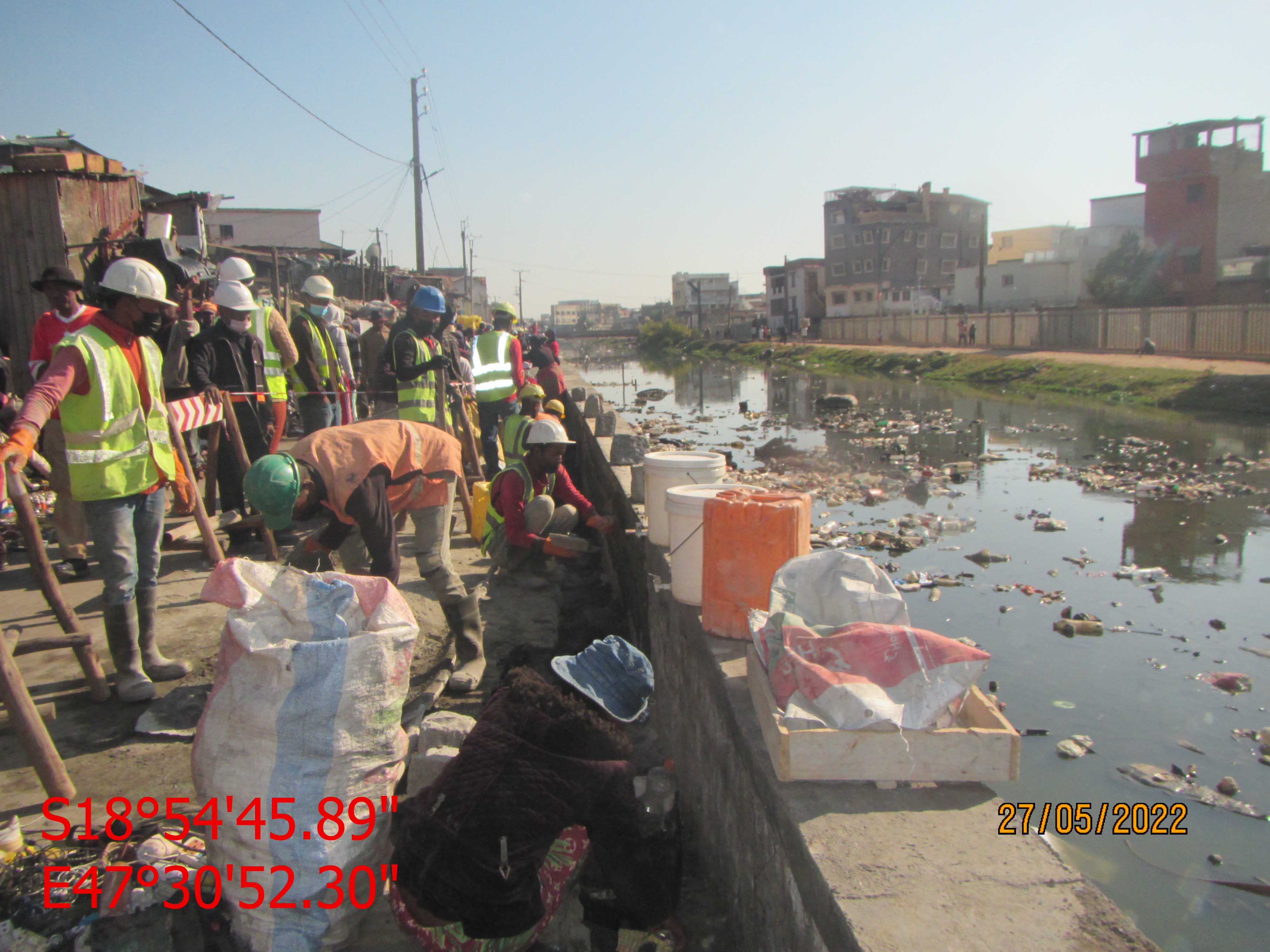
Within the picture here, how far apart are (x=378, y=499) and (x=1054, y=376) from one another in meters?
22.5

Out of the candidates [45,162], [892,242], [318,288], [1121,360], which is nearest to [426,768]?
[318,288]

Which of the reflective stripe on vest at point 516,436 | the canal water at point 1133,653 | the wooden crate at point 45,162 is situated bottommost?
the canal water at point 1133,653

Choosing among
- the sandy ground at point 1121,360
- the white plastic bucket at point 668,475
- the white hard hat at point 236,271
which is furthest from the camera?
the sandy ground at point 1121,360

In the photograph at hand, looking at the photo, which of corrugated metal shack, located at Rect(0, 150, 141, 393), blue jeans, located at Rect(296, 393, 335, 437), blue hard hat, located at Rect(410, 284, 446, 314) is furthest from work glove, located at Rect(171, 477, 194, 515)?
corrugated metal shack, located at Rect(0, 150, 141, 393)

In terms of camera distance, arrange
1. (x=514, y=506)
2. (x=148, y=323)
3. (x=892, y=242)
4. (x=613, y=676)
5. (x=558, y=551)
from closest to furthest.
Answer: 1. (x=613, y=676)
2. (x=148, y=323)
3. (x=558, y=551)
4. (x=514, y=506)
5. (x=892, y=242)

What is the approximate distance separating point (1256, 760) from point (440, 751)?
363 cm

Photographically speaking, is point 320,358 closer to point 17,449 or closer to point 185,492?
point 185,492

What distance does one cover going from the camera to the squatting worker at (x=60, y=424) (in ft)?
14.5

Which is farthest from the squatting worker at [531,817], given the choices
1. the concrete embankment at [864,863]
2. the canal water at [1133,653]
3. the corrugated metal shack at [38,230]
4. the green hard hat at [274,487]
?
the corrugated metal shack at [38,230]

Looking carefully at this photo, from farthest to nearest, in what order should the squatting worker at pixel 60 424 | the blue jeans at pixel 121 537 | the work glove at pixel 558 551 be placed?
the squatting worker at pixel 60 424
the work glove at pixel 558 551
the blue jeans at pixel 121 537

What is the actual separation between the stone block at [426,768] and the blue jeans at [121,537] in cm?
159

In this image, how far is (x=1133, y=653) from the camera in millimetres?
4957

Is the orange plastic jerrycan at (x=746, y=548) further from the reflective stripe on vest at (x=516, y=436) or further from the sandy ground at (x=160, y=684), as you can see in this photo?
the reflective stripe on vest at (x=516, y=436)

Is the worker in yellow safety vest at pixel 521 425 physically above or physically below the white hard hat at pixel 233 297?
below
